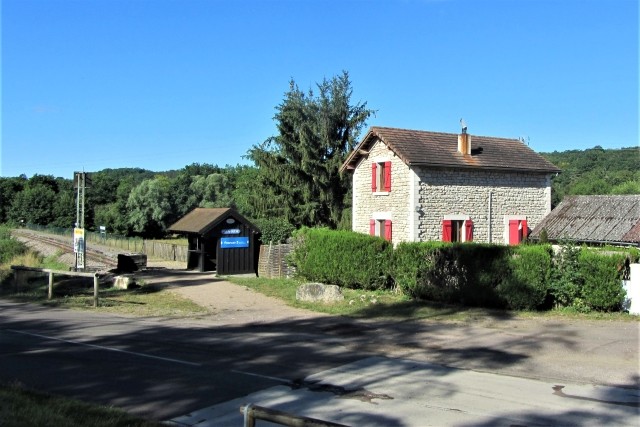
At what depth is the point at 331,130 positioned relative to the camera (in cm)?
4934

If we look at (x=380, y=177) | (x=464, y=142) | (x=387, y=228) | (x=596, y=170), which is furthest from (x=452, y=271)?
(x=596, y=170)

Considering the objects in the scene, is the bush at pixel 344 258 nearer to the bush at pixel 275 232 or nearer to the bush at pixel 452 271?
the bush at pixel 452 271

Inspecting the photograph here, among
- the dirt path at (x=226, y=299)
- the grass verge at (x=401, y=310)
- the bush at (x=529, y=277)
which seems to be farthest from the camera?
the dirt path at (x=226, y=299)

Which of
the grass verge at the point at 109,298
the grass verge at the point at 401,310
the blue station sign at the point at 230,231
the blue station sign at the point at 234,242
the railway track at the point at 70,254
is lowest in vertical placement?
the grass verge at the point at 109,298

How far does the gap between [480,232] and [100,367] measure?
885 inches

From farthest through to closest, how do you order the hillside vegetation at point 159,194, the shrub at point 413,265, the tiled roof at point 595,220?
the hillside vegetation at point 159,194 → the tiled roof at point 595,220 → the shrub at point 413,265

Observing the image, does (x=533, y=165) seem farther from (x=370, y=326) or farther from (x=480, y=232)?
(x=370, y=326)

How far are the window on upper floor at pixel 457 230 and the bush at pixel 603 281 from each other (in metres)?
12.0

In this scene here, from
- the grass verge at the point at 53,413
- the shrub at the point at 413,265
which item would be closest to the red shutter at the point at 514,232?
the shrub at the point at 413,265

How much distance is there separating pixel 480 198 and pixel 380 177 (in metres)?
5.00

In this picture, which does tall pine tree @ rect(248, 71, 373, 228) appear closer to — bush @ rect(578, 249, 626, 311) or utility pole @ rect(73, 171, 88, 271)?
utility pole @ rect(73, 171, 88, 271)

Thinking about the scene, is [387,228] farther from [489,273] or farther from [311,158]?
[311,158]

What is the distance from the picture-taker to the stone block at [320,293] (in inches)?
791

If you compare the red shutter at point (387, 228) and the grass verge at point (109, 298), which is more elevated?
the red shutter at point (387, 228)
